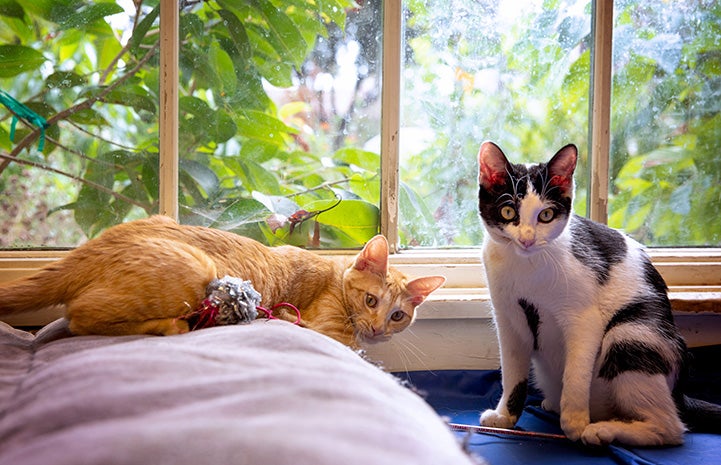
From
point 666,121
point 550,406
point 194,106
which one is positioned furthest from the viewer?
point 666,121

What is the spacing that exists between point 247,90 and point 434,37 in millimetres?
667

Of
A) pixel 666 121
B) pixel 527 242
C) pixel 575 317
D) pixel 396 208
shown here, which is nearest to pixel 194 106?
pixel 396 208

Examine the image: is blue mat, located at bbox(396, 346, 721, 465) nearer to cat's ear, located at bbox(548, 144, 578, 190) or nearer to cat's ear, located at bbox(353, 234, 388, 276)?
cat's ear, located at bbox(353, 234, 388, 276)

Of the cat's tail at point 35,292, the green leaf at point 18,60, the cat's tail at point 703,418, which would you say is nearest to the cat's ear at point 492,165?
the cat's tail at point 703,418

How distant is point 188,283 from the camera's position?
1262mm

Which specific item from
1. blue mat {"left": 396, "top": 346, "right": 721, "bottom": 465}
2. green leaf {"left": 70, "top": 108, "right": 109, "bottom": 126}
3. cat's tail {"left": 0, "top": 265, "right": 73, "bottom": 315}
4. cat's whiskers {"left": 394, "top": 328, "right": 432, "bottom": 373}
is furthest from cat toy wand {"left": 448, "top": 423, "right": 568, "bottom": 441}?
green leaf {"left": 70, "top": 108, "right": 109, "bottom": 126}

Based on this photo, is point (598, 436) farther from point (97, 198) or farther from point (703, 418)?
point (97, 198)

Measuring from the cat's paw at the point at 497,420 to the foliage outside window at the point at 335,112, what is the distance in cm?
75

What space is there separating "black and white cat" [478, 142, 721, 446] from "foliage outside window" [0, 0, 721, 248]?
616 millimetres

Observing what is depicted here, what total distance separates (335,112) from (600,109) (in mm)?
930

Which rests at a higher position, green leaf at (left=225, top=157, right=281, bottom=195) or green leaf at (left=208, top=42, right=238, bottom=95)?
green leaf at (left=208, top=42, right=238, bottom=95)

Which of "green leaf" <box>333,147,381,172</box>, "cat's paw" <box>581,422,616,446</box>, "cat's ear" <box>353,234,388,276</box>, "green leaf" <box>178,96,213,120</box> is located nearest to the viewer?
"cat's paw" <box>581,422,616,446</box>

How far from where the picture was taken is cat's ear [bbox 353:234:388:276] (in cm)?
164

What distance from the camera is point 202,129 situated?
6.49 ft
